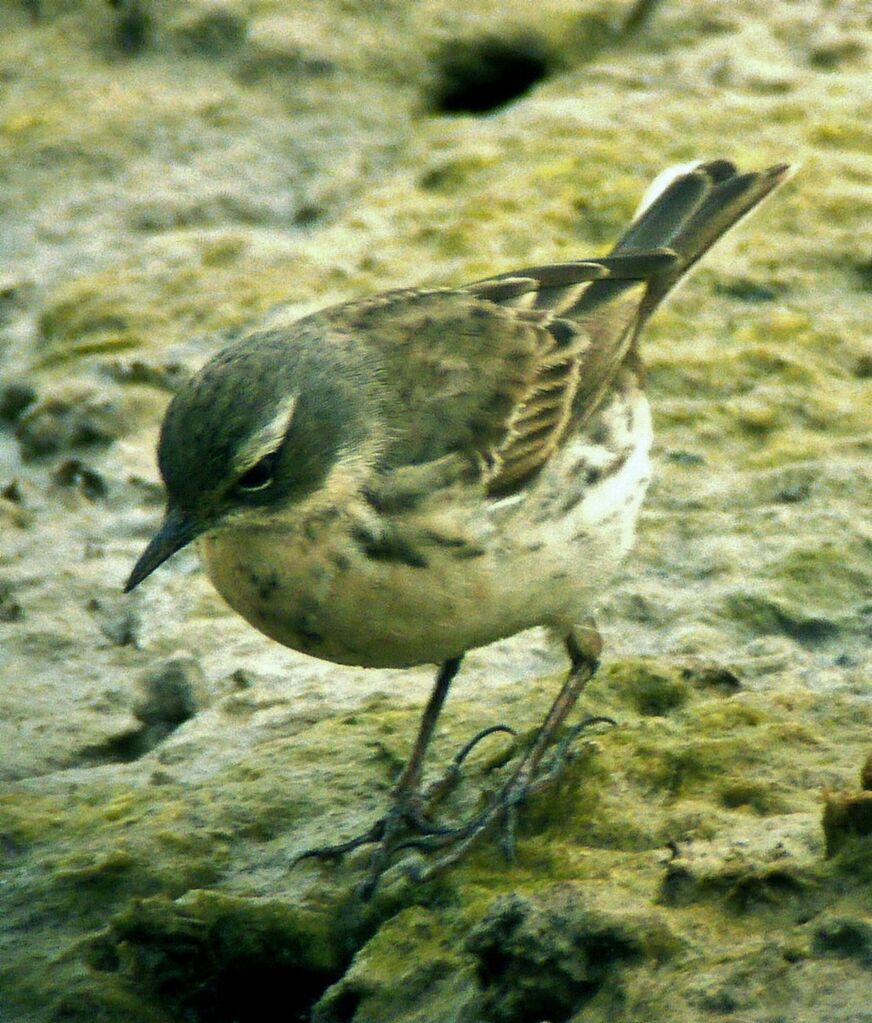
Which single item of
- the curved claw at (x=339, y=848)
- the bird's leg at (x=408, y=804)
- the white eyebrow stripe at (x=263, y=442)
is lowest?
the curved claw at (x=339, y=848)

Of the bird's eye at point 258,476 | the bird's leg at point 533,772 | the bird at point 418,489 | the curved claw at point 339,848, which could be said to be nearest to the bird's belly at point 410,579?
the bird at point 418,489

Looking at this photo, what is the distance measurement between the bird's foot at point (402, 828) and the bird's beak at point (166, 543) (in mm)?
964

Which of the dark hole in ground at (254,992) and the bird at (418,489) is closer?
the dark hole in ground at (254,992)

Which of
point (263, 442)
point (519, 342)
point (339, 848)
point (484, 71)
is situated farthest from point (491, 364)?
point (484, 71)

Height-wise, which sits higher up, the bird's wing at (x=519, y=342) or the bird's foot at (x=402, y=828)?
the bird's wing at (x=519, y=342)

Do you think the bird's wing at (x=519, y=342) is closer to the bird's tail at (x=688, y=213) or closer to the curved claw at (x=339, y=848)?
the bird's tail at (x=688, y=213)

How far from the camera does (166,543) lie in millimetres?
4648

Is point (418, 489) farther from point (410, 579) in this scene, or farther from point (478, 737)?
point (478, 737)

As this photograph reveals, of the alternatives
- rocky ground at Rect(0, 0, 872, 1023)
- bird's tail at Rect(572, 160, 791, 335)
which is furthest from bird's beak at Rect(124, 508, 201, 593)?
bird's tail at Rect(572, 160, 791, 335)

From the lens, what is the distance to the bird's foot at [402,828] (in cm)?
483

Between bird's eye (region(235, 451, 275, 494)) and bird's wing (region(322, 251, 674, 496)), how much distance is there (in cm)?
36

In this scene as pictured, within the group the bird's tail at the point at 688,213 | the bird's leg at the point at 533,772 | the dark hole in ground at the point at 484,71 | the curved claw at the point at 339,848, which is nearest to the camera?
the bird's leg at the point at 533,772

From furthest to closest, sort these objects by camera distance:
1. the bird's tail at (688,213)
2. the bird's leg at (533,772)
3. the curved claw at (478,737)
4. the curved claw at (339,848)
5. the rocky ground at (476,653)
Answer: the bird's tail at (688,213)
the curved claw at (478,737)
the curved claw at (339,848)
the bird's leg at (533,772)
the rocky ground at (476,653)

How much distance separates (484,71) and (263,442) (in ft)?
18.1
